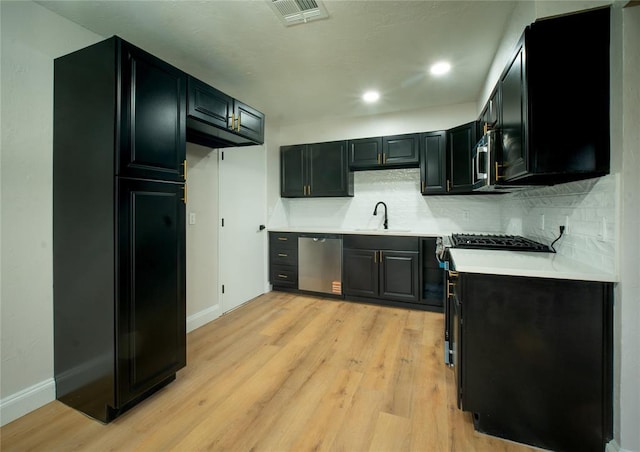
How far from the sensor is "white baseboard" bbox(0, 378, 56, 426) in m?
1.63

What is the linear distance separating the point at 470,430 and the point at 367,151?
313 cm

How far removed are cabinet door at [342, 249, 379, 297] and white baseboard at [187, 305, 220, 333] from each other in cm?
159

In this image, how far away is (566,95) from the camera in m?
1.41

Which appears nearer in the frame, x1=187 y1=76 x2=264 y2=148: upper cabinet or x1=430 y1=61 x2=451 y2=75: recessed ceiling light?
x1=187 y1=76 x2=264 y2=148: upper cabinet

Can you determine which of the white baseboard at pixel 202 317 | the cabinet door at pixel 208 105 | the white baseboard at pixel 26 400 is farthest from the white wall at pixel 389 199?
the white baseboard at pixel 26 400

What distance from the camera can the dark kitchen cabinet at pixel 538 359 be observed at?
1348 mm

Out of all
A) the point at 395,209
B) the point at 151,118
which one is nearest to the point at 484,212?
the point at 395,209

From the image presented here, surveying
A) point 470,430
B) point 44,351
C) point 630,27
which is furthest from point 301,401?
point 630,27

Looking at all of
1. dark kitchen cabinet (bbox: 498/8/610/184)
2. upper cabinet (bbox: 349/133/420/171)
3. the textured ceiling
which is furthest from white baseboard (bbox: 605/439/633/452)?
upper cabinet (bbox: 349/133/420/171)

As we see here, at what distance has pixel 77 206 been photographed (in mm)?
1727

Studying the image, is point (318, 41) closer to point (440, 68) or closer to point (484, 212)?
point (440, 68)

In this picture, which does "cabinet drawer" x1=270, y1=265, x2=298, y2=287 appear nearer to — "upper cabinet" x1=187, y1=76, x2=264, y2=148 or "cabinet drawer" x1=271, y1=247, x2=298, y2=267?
"cabinet drawer" x1=271, y1=247, x2=298, y2=267

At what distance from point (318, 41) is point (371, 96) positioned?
1.28 m

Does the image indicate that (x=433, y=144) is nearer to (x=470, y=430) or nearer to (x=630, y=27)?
(x=630, y=27)
